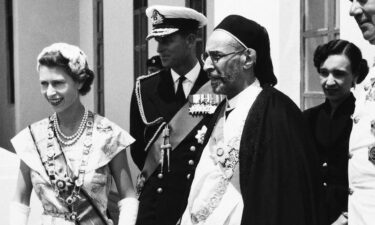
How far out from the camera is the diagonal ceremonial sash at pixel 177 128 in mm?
4023

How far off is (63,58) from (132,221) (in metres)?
0.77

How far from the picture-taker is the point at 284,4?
17.9 feet

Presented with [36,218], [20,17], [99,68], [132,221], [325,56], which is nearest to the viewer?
[132,221]

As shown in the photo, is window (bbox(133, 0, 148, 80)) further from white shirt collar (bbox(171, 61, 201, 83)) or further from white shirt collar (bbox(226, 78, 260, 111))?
white shirt collar (bbox(226, 78, 260, 111))

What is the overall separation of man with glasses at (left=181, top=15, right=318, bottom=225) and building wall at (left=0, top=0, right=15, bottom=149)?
1223cm

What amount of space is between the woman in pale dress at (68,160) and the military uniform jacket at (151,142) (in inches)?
20.8

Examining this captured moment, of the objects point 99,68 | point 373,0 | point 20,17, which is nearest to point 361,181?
point 373,0

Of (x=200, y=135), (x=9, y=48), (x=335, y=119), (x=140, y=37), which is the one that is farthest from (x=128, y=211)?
(x=9, y=48)

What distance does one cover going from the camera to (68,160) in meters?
3.47

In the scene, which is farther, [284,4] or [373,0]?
[284,4]

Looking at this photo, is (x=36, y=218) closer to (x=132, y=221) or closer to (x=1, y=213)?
(x=1, y=213)

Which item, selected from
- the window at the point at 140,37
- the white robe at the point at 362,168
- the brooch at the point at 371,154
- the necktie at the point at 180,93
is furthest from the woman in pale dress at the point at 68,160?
the window at the point at 140,37

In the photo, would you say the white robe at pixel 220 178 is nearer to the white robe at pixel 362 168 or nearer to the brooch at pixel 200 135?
the white robe at pixel 362 168

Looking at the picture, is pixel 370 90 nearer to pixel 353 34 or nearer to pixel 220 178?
pixel 220 178
